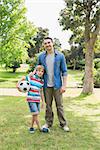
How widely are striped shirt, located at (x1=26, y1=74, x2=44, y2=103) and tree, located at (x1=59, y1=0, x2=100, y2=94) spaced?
31.0 ft

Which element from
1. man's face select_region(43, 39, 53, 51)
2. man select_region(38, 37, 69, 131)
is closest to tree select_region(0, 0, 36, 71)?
man select_region(38, 37, 69, 131)

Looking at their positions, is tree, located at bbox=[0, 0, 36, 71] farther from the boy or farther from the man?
the boy

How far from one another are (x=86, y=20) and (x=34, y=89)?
9969 millimetres

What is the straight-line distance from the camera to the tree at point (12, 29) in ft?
102

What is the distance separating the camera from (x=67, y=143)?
5836 millimetres

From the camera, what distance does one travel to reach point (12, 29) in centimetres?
3156

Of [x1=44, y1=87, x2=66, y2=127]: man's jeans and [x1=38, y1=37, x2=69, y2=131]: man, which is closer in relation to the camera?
[x1=38, y1=37, x2=69, y2=131]: man

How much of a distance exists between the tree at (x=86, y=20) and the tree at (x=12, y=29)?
15.8 metres

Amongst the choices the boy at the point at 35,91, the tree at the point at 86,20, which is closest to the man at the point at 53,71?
the boy at the point at 35,91

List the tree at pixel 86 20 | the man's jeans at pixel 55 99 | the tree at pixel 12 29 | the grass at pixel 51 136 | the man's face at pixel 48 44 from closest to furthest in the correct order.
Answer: the grass at pixel 51 136 → the man's face at pixel 48 44 → the man's jeans at pixel 55 99 → the tree at pixel 86 20 → the tree at pixel 12 29

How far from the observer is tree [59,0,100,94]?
611 inches

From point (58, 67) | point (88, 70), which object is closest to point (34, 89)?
point (58, 67)

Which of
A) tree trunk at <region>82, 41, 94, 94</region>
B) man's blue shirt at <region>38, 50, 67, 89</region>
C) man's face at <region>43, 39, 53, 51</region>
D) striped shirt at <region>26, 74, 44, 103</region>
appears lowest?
tree trunk at <region>82, 41, 94, 94</region>

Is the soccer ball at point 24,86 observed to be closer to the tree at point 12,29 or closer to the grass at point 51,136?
the grass at point 51,136
